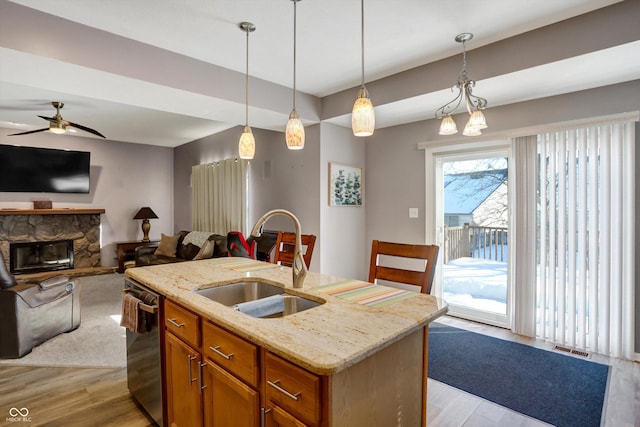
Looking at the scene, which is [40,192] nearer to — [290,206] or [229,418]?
[290,206]

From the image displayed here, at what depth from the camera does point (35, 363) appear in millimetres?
2627

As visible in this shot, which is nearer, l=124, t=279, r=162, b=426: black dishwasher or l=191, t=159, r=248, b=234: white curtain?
l=124, t=279, r=162, b=426: black dishwasher

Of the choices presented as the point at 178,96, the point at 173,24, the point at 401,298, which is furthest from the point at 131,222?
the point at 401,298

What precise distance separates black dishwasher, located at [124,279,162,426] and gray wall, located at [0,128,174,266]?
525cm

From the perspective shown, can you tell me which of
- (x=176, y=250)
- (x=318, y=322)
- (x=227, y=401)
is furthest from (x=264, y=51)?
(x=176, y=250)

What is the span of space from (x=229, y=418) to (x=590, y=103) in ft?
11.6

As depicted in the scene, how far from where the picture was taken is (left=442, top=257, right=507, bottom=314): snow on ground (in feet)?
12.6

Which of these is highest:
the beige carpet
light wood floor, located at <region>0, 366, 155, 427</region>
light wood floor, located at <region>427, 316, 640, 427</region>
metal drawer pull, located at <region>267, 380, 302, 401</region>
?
metal drawer pull, located at <region>267, 380, 302, 401</region>

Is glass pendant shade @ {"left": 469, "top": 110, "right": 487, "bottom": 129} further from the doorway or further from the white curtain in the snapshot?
the white curtain

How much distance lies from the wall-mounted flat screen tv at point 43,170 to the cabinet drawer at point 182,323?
223 inches

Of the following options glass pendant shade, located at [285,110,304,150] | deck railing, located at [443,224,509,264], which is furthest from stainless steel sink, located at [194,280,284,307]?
deck railing, located at [443,224,509,264]

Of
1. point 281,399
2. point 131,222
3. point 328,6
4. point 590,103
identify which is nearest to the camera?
point 281,399

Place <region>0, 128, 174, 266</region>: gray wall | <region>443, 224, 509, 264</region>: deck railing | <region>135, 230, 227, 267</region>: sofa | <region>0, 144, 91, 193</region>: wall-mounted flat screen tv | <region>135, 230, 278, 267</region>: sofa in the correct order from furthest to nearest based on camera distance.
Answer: <region>0, 128, 174, 266</region>: gray wall
<region>0, 144, 91, 193</region>: wall-mounted flat screen tv
<region>135, 230, 227, 267</region>: sofa
<region>135, 230, 278, 267</region>: sofa
<region>443, 224, 509, 264</region>: deck railing

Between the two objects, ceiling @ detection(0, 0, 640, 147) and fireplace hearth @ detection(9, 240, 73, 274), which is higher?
ceiling @ detection(0, 0, 640, 147)
